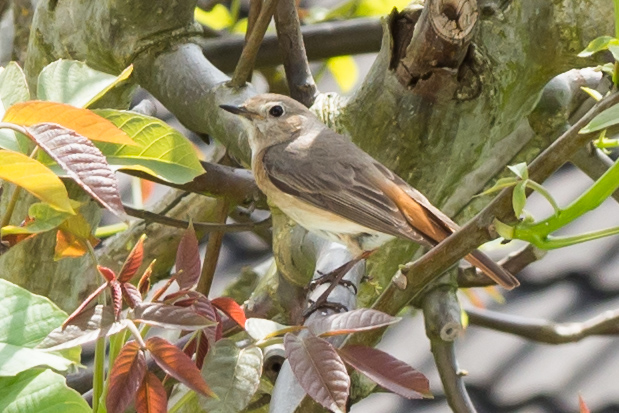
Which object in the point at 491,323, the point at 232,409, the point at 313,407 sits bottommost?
the point at 491,323

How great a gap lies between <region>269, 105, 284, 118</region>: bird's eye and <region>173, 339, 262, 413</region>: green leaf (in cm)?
167

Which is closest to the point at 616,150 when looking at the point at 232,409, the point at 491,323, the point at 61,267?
the point at 491,323

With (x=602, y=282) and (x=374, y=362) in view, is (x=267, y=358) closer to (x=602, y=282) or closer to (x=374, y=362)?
(x=374, y=362)

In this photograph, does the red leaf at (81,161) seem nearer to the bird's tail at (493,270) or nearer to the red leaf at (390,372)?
the red leaf at (390,372)

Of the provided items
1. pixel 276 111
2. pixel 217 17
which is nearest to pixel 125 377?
pixel 276 111

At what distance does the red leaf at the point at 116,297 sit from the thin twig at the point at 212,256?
4.14 ft

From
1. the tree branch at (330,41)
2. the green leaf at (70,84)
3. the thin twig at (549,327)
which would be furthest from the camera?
Result: the tree branch at (330,41)

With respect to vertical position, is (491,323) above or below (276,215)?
below

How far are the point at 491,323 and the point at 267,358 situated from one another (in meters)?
1.40

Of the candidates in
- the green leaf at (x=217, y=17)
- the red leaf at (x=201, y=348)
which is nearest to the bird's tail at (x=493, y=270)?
the red leaf at (x=201, y=348)

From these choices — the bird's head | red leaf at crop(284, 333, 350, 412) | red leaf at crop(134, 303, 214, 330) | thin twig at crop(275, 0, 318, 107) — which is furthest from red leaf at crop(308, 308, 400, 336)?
the bird's head

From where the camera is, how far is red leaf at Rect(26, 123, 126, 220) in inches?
34.8

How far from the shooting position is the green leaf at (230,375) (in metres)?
0.95

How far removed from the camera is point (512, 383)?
11.2 feet
